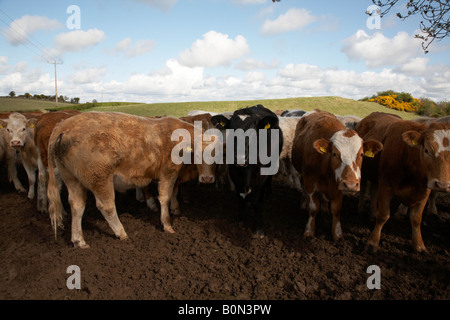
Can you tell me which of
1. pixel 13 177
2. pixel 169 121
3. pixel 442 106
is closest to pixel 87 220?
pixel 169 121

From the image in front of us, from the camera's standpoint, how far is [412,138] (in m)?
3.95

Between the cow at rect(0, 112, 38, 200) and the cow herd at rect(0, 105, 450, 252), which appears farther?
the cow at rect(0, 112, 38, 200)

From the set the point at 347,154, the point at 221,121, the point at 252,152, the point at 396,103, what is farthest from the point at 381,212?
the point at 396,103

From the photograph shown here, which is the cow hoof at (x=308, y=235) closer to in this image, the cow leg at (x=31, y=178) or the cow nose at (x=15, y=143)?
the cow leg at (x=31, y=178)

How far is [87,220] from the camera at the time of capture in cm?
573

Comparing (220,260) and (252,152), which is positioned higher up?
(252,152)

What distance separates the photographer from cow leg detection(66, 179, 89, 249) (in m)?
4.50

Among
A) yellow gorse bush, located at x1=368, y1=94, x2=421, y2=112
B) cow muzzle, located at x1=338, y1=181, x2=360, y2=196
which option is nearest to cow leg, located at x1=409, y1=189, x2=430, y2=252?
cow muzzle, located at x1=338, y1=181, x2=360, y2=196

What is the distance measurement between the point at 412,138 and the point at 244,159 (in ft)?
8.11

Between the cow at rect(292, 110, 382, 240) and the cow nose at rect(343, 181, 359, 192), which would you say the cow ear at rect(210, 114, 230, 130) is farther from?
the cow nose at rect(343, 181, 359, 192)

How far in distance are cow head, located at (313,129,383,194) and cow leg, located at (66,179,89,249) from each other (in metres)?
3.86

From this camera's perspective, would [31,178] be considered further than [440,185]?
Yes

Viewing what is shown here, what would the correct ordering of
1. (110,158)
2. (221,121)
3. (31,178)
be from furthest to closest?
(31,178) → (221,121) → (110,158)

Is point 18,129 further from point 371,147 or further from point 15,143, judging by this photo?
point 371,147
